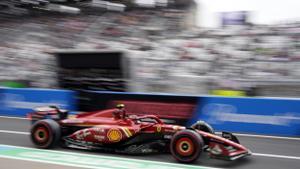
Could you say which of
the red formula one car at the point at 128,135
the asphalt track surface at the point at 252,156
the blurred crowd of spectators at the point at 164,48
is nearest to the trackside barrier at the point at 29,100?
the blurred crowd of spectators at the point at 164,48

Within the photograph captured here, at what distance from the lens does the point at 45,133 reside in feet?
27.7

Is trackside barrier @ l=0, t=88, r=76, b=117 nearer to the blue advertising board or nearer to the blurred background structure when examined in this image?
the blurred background structure

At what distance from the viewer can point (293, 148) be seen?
909cm

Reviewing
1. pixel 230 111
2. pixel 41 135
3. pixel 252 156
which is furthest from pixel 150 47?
pixel 252 156

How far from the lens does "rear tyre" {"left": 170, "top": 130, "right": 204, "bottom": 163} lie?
7090 millimetres

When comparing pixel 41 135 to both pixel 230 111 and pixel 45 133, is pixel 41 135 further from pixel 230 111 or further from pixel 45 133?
pixel 230 111

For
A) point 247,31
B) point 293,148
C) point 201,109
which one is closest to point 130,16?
point 247,31

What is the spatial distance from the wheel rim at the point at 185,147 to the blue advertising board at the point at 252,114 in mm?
4079

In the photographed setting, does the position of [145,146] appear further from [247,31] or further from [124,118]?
[247,31]

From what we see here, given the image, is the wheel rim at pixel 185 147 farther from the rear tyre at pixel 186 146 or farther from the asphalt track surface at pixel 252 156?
the asphalt track surface at pixel 252 156

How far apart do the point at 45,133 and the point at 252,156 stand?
149 inches

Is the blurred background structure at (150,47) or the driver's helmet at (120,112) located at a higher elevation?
the blurred background structure at (150,47)

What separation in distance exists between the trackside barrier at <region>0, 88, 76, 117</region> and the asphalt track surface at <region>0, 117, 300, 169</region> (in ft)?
8.96

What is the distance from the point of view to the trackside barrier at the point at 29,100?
546 inches
